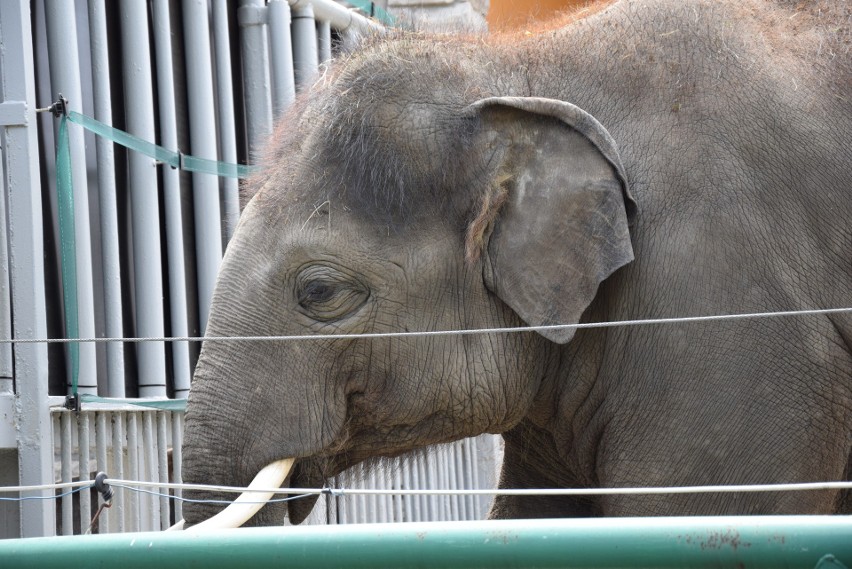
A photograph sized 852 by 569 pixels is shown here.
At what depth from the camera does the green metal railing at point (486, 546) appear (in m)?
1.37

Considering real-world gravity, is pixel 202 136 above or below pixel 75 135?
above

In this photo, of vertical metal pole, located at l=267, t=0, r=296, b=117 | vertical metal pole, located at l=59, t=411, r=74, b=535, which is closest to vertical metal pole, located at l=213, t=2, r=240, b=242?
vertical metal pole, located at l=267, t=0, r=296, b=117

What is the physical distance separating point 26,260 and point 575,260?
1.93m

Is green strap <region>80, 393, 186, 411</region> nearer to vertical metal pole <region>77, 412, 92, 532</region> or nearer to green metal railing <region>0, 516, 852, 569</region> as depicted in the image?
vertical metal pole <region>77, 412, 92, 532</region>

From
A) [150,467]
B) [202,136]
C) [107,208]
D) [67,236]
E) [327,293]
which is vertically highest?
[202,136]

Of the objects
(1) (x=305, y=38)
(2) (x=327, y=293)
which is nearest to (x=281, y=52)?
(1) (x=305, y=38)

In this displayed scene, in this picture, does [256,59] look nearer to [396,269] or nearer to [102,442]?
[102,442]

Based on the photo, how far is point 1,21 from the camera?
4.31 metres

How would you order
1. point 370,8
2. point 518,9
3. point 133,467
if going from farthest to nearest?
point 518,9
point 370,8
point 133,467

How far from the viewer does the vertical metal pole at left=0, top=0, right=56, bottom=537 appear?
417 cm

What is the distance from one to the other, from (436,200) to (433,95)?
31cm

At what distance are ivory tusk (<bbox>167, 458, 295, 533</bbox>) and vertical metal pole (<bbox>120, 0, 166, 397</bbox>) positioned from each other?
160cm

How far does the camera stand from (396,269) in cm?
349

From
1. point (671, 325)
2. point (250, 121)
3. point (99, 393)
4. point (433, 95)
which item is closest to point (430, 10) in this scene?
point (250, 121)
